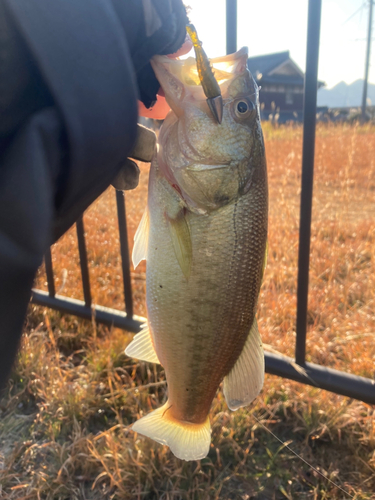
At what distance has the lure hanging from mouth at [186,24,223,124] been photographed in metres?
0.83

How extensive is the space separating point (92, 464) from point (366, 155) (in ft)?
21.9

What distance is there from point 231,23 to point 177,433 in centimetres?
152

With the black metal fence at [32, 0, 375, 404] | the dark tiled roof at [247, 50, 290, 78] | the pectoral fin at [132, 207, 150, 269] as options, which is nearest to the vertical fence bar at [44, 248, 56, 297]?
the black metal fence at [32, 0, 375, 404]

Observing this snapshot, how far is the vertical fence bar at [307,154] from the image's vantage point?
59.0 inches

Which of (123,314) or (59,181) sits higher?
(59,181)

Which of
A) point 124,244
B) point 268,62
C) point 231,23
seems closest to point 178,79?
point 231,23

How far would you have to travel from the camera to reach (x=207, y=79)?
0.89 meters

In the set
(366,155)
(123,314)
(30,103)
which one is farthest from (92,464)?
(366,155)

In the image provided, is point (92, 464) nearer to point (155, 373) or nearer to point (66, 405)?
point (66, 405)

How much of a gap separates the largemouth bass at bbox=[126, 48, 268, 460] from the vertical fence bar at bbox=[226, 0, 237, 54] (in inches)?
22.4

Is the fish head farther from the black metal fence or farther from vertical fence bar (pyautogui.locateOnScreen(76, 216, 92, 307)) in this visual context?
vertical fence bar (pyautogui.locateOnScreen(76, 216, 92, 307))

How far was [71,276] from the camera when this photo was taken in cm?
320

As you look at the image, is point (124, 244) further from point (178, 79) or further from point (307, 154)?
point (178, 79)

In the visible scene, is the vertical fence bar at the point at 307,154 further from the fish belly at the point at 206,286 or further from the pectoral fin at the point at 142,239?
→ the pectoral fin at the point at 142,239
